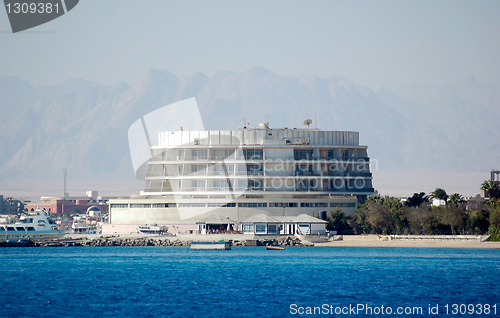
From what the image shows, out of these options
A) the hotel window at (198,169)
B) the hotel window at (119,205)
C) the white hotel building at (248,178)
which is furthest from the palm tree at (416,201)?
the hotel window at (119,205)

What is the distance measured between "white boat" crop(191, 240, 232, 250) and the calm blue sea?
30.6ft

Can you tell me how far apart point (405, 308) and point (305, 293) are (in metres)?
9.46

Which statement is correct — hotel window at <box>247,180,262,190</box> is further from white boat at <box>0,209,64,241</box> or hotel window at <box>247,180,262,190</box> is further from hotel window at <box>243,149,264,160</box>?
white boat at <box>0,209,64,241</box>

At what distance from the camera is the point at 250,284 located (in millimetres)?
66438

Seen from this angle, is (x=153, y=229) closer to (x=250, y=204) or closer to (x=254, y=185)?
(x=250, y=204)

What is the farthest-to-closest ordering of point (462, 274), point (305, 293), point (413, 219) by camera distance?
point (413, 219), point (462, 274), point (305, 293)

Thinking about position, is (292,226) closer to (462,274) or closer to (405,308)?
(462,274)

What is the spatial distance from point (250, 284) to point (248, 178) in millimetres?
63845

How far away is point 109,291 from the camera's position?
6262 centimetres

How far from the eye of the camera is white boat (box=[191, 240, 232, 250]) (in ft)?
362

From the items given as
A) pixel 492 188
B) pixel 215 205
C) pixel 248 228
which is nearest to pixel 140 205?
pixel 215 205

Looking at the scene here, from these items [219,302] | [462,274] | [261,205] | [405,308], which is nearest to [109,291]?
[219,302]

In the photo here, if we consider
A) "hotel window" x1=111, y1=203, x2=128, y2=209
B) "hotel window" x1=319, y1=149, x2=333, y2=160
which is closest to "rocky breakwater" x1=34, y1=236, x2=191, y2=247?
"hotel window" x1=111, y1=203, x2=128, y2=209

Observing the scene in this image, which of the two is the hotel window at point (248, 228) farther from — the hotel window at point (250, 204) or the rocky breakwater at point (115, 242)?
the rocky breakwater at point (115, 242)
